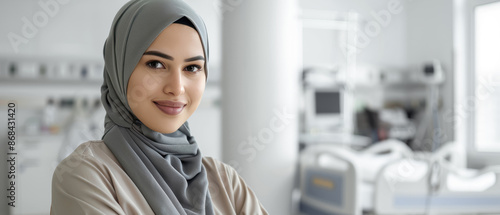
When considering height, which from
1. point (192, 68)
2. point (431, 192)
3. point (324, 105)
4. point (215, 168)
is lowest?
point (431, 192)

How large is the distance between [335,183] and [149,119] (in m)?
2.16

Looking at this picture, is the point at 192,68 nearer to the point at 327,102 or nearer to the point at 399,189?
the point at 399,189

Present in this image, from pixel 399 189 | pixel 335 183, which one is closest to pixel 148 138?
pixel 335 183

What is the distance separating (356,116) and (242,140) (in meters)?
3.50

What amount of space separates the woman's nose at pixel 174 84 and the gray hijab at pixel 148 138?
0.08 meters

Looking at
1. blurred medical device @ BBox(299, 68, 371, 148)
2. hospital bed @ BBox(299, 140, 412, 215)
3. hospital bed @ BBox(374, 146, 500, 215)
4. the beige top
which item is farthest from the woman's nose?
blurred medical device @ BBox(299, 68, 371, 148)

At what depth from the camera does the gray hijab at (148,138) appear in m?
0.87

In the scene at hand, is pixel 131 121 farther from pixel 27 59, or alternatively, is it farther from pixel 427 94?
pixel 427 94

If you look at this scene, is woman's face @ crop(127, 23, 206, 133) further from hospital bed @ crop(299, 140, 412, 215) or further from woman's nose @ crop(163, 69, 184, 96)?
hospital bed @ crop(299, 140, 412, 215)

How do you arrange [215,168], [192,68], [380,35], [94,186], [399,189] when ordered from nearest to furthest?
[94,186]
[192,68]
[215,168]
[399,189]
[380,35]

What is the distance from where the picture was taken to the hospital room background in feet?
7.90

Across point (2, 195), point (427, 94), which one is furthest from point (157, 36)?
point (427, 94)

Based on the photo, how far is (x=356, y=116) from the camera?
5613 millimetres

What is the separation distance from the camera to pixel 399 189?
9.25 feet
